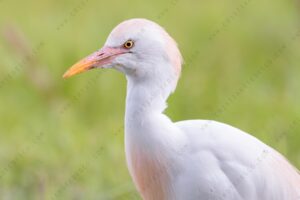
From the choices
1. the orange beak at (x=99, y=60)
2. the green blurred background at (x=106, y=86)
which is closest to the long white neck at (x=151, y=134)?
the orange beak at (x=99, y=60)

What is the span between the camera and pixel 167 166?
5121 mm

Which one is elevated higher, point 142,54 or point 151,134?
point 142,54

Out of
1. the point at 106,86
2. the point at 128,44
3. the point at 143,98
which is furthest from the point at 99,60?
the point at 106,86

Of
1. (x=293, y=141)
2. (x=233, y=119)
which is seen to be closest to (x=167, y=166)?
(x=293, y=141)

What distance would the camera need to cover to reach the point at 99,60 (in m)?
5.00

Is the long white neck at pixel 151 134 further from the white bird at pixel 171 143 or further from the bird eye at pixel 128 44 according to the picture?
the bird eye at pixel 128 44

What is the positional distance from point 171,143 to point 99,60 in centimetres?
50

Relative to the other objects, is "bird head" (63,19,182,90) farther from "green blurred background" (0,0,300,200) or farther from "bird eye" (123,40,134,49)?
"green blurred background" (0,0,300,200)

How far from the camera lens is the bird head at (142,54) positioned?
4.95 metres

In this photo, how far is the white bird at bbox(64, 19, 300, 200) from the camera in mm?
→ 4965

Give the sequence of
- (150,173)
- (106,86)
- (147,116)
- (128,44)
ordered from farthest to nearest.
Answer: (106,86)
(150,173)
(147,116)
(128,44)

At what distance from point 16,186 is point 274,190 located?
234 centimetres

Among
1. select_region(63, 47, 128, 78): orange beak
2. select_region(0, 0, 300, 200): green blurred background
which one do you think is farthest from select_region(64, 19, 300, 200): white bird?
select_region(0, 0, 300, 200): green blurred background

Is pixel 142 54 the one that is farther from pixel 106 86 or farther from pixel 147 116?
pixel 106 86
